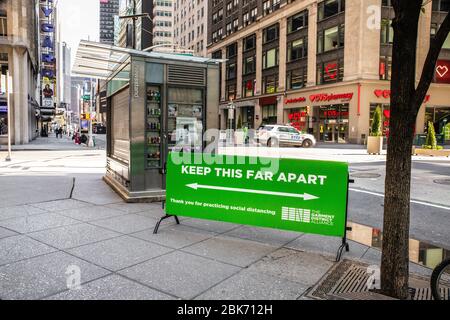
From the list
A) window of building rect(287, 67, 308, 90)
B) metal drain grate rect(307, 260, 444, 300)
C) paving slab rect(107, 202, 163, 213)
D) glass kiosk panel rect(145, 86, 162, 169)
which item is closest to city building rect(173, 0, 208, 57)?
window of building rect(287, 67, 308, 90)

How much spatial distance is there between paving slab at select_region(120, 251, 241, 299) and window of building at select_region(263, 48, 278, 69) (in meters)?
51.3

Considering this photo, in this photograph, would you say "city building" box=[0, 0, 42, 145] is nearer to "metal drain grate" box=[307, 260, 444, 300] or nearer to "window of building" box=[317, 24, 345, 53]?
"window of building" box=[317, 24, 345, 53]

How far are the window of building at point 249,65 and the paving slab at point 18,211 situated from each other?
179 ft

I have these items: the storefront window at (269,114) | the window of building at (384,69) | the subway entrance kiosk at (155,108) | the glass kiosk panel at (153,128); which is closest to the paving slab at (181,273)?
the subway entrance kiosk at (155,108)

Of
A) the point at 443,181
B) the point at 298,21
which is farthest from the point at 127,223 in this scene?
the point at 298,21

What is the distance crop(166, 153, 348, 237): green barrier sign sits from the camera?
5199 mm

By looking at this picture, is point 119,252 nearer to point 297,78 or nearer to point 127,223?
point 127,223

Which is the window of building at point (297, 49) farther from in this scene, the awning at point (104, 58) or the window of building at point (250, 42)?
the awning at point (104, 58)

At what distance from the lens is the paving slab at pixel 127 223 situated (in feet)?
20.6

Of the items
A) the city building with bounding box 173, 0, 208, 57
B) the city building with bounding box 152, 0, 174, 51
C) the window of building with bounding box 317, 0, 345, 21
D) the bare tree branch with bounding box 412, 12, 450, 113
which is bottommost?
the bare tree branch with bounding box 412, 12, 450, 113

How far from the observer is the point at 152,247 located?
5.38 meters

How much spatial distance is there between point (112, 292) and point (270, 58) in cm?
5407

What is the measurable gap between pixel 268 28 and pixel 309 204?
54.1 meters
